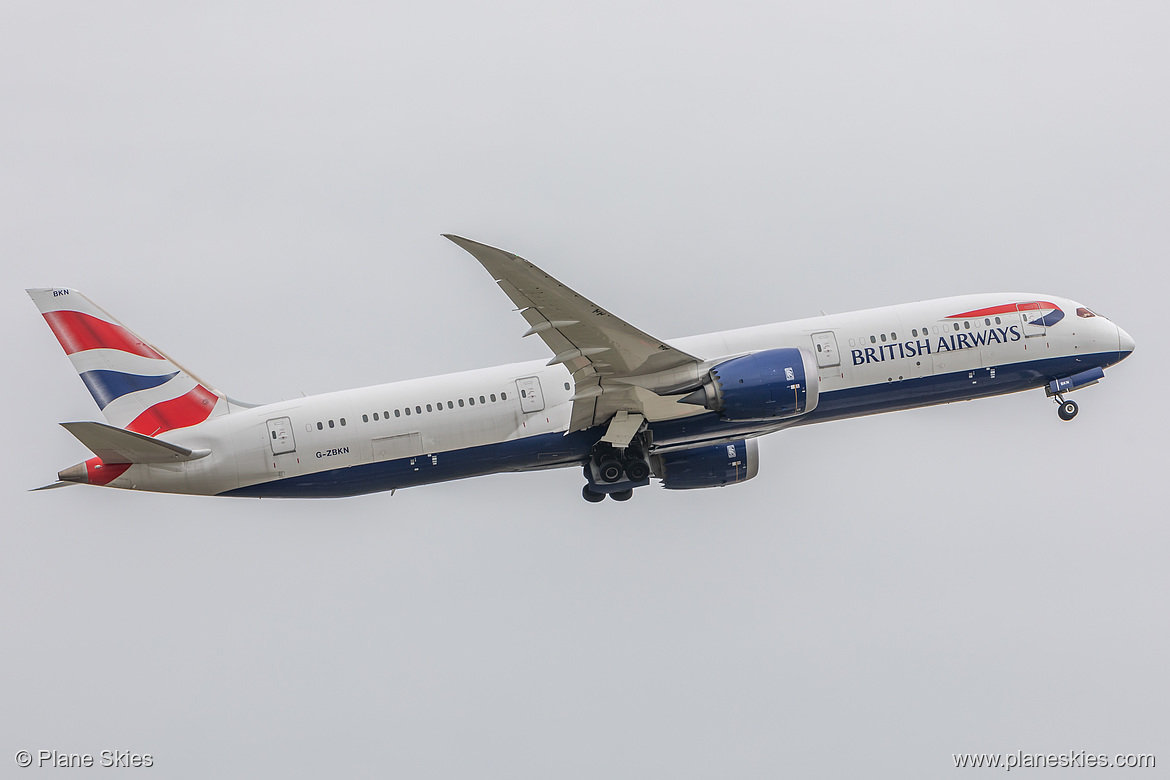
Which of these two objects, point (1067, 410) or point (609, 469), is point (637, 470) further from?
point (1067, 410)

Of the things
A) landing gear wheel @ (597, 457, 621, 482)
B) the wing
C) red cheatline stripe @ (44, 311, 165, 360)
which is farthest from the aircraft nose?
red cheatline stripe @ (44, 311, 165, 360)

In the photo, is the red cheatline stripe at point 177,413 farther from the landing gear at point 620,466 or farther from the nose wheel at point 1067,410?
the nose wheel at point 1067,410

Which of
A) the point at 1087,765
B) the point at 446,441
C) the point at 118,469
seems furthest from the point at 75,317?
the point at 1087,765

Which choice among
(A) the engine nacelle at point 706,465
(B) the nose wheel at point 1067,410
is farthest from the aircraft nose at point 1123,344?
(A) the engine nacelle at point 706,465

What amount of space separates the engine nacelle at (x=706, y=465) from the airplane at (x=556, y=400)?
3.02ft

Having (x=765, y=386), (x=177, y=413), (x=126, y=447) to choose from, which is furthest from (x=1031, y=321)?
(x=126, y=447)

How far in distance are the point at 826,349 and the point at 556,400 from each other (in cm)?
881

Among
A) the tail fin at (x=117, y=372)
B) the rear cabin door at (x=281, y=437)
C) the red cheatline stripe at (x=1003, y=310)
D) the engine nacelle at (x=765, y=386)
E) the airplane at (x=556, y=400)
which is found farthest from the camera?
the red cheatline stripe at (x=1003, y=310)

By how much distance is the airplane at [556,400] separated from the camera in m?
35.9

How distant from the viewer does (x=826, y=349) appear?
125 feet

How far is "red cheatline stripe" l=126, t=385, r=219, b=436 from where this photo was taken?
37.8 meters

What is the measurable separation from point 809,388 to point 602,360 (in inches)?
248

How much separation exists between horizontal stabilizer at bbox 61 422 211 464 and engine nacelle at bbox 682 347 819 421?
52.3ft

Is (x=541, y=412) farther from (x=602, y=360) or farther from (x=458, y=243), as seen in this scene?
(x=458, y=243)
